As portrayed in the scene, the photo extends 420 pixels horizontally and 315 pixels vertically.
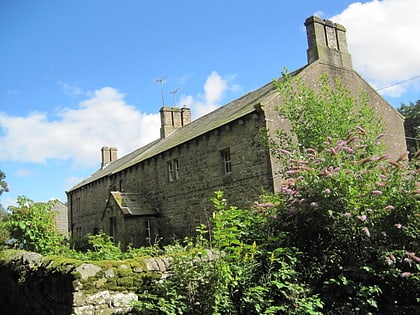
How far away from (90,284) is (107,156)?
36.7 m

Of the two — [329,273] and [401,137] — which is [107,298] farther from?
[401,137]

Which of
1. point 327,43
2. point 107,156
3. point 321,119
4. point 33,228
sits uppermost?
point 107,156

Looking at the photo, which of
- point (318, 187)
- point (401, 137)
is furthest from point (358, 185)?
point (401, 137)

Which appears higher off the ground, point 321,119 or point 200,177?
point 321,119

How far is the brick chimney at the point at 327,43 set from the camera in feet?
56.4

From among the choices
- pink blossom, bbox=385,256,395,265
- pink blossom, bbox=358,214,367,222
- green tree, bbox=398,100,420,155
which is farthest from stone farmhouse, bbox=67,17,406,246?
green tree, bbox=398,100,420,155

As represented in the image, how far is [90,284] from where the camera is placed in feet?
19.4

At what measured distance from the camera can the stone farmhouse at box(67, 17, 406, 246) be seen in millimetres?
15102

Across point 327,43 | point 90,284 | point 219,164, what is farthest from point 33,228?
point 327,43

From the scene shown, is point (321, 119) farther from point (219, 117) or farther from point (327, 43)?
point (219, 117)

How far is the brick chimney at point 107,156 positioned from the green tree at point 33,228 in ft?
94.8

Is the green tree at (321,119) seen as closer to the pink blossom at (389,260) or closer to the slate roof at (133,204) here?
the pink blossom at (389,260)

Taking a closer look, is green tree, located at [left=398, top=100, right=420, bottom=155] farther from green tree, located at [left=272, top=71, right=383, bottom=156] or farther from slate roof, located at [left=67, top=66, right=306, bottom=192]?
green tree, located at [left=272, top=71, right=383, bottom=156]

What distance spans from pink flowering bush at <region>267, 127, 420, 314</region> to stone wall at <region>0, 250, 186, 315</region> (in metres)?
2.58
